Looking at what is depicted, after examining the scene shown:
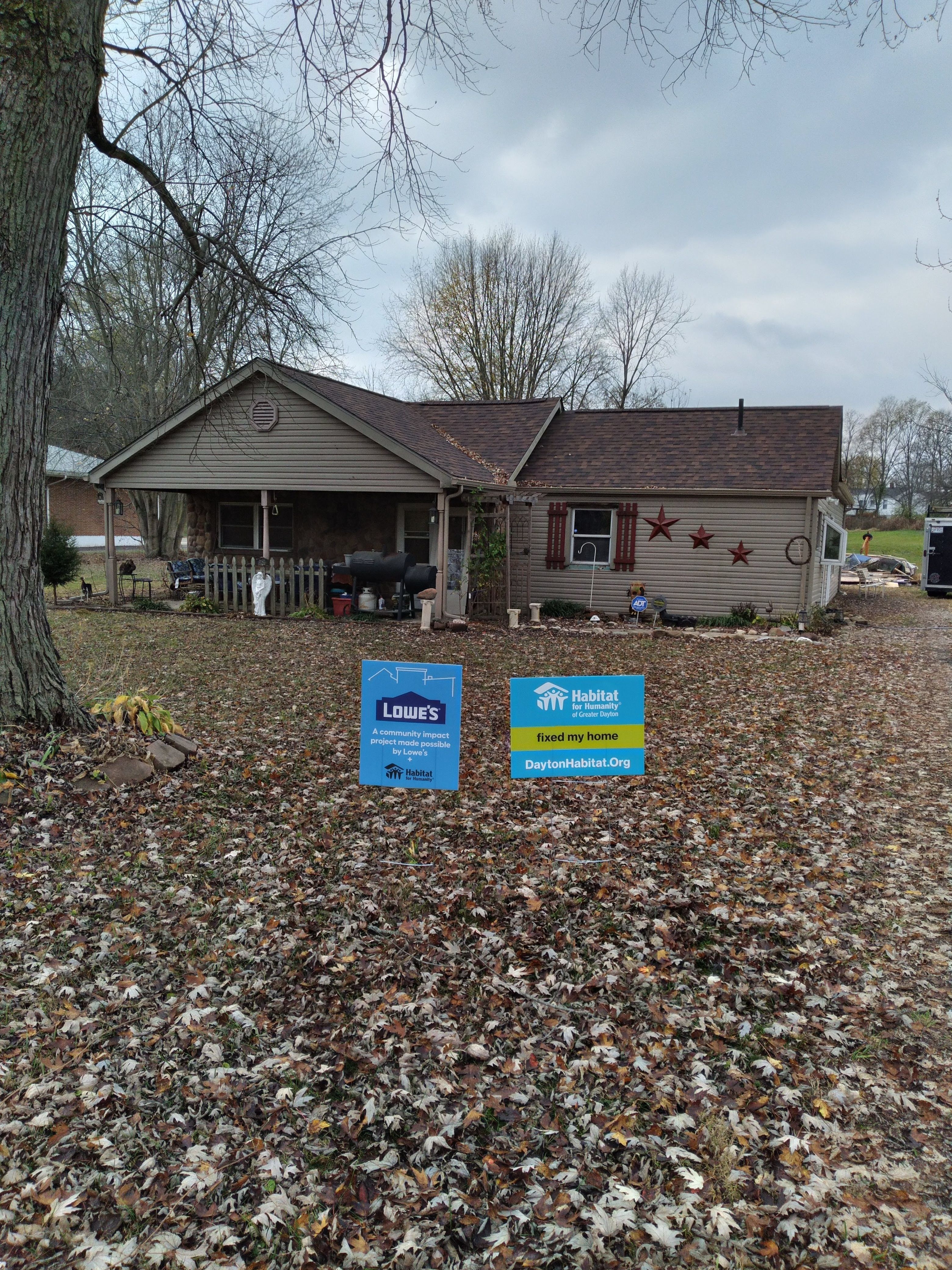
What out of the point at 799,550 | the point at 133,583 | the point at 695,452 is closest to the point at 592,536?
the point at 695,452

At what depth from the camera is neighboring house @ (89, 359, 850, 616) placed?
51.1 ft

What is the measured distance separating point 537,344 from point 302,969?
103 feet

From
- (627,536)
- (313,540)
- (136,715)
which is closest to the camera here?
(136,715)

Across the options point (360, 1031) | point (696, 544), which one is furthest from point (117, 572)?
point (360, 1031)

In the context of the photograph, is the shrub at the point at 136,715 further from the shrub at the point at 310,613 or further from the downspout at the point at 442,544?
the shrub at the point at 310,613

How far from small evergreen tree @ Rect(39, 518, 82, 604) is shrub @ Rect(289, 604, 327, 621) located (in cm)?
547

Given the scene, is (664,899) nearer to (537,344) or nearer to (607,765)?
(607,765)

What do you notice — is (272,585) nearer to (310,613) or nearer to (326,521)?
(310,613)

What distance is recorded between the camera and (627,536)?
18.0 meters

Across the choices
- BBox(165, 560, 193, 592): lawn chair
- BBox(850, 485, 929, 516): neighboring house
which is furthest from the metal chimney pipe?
BBox(850, 485, 929, 516): neighboring house

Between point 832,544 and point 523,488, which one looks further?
point 832,544

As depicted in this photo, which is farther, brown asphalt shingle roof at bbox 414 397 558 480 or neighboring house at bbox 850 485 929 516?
neighboring house at bbox 850 485 929 516

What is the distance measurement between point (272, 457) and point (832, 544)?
14700 millimetres

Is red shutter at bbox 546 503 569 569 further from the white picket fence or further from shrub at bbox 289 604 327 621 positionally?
shrub at bbox 289 604 327 621
